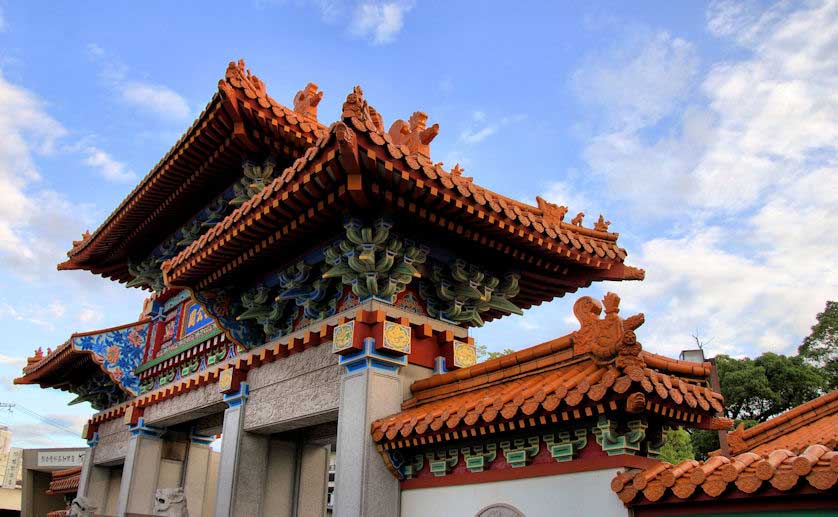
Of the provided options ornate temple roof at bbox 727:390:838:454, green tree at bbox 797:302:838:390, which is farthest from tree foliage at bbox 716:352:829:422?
ornate temple roof at bbox 727:390:838:454

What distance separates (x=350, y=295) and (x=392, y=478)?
7.18ft

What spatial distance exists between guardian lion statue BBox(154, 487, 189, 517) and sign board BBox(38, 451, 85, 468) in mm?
10797

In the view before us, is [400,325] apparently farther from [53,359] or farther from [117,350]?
[53,359]

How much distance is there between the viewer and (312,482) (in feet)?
30.4

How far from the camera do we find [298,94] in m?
9.98

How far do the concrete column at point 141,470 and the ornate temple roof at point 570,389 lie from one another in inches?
299

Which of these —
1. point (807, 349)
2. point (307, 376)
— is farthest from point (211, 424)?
point (807, 349)

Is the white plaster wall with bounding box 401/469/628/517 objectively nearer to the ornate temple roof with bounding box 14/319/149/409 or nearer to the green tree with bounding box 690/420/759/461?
the ornate temple roof with bounding box 14/319/149/409

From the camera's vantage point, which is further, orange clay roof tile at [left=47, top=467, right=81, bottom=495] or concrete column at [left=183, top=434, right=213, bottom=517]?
orange clay roof tile at [left=47, top=467, right=81, bottom=495]

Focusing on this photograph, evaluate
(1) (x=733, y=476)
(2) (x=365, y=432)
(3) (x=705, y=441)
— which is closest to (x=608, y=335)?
(1) (x=733, y=476)

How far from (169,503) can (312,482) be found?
6.53 feet

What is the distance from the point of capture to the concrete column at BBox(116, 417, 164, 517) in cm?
1200

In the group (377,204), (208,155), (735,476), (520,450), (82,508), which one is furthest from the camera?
(82,508)

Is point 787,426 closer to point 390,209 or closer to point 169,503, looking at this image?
point 390,209
